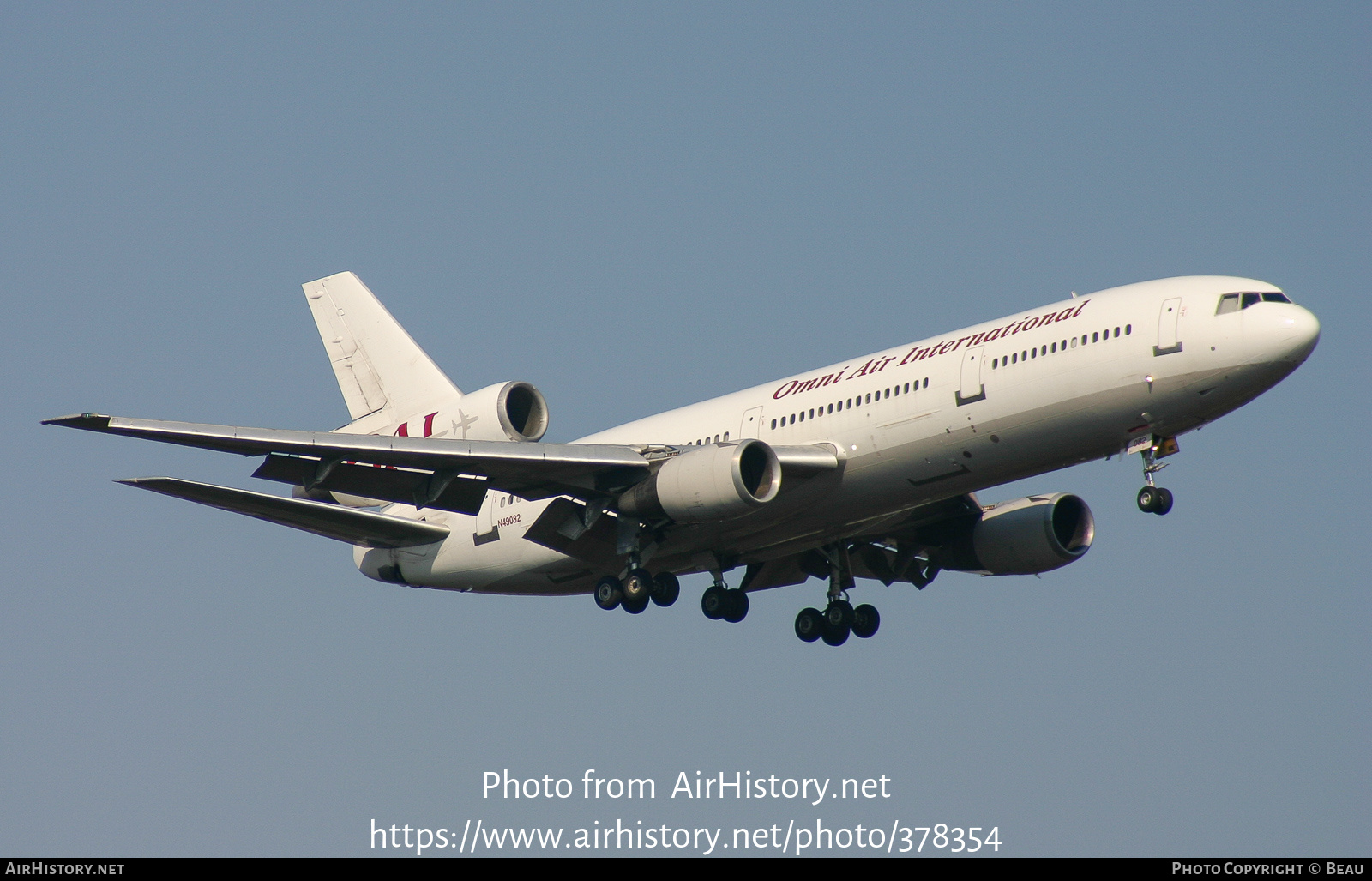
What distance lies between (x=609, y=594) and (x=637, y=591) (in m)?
0.75

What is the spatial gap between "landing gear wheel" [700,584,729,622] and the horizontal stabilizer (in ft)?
19.7

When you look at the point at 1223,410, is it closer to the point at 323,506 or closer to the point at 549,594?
the point at 549,594

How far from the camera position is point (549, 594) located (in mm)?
37500

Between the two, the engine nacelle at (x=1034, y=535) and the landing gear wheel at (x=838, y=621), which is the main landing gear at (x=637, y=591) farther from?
the engine nacelle at (x=1034, y=535)

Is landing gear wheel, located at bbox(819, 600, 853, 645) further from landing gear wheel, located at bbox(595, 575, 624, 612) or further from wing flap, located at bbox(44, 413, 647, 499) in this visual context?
wing flap, located at bbox(44, 413, 647, 499)

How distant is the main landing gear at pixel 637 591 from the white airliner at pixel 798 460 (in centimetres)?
5

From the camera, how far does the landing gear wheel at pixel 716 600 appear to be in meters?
36.3

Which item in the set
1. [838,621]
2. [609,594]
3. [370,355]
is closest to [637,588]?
[609,594]

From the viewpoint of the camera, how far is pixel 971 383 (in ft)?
99.5

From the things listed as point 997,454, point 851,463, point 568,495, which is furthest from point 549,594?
point 997,454

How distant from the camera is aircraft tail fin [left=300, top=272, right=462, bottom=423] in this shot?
39.3 metres

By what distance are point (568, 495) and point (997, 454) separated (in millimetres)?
8771

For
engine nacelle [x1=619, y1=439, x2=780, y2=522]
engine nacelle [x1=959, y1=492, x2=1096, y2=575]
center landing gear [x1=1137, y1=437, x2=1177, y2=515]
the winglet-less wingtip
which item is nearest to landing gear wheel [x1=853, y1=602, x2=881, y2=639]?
engine nacelle [x1=959, y1=492, x2=1096, y2=575]

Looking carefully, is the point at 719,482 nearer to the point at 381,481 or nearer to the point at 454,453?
the point at 454,453
